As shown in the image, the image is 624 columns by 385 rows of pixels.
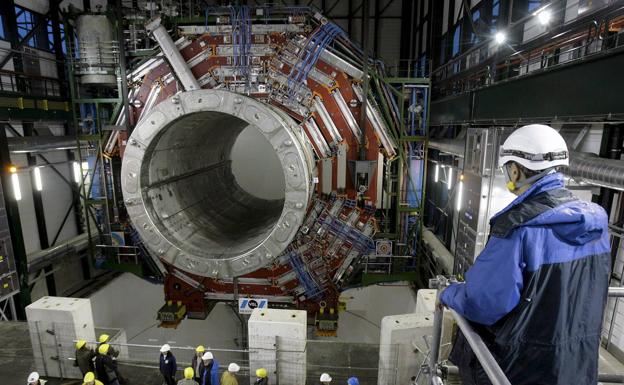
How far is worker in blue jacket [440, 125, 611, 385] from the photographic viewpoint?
1370mm

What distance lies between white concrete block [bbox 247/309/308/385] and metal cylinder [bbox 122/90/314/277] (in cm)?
81

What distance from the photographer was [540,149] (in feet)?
5.17

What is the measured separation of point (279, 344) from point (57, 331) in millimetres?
2908

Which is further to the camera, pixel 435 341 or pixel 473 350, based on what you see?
pixel 435 341

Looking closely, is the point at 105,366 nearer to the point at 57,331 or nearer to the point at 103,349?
the point at 103,349

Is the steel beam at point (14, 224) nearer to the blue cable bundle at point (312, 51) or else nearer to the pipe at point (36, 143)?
the pipe at point (36, 143)

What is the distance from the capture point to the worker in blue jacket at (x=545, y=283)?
1370 millimetres

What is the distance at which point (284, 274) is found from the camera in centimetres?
595

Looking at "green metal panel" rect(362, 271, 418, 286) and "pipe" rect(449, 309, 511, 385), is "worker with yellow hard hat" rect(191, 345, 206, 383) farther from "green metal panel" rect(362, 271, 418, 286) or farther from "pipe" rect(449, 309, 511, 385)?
"pipe" rect(449, 309, 511, 385)

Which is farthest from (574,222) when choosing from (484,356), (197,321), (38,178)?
(38,178)

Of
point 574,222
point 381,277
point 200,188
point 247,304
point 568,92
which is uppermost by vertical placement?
point 568,92

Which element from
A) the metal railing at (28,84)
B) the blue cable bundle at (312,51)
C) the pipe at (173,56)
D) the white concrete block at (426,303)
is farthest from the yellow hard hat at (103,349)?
the metal railing at (28,84)

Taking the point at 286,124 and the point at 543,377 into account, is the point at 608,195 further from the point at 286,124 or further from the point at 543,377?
the point at 286,124

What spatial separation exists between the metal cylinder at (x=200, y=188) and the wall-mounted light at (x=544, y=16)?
10.4 feet
